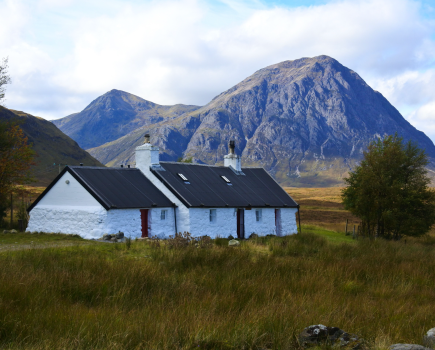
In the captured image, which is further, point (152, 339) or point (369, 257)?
point (369, 257)

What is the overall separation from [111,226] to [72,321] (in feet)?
59.6

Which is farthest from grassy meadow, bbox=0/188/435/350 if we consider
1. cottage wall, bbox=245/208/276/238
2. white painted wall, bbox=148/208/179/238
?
cottage wall, bbox=245/208/276/238

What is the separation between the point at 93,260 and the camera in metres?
11.9

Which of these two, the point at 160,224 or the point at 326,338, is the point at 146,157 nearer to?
the point at 160,224

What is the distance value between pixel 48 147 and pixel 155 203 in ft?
417

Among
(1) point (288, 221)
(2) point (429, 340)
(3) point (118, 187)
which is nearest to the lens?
(2) point (429, 340)

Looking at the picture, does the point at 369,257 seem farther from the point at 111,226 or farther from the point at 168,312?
the point at 111,226

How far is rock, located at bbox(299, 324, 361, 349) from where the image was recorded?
7613 millimetres

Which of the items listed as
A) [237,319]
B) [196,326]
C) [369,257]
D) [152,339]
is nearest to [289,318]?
[237,319]

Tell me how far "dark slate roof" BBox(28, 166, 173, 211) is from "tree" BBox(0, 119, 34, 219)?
3.07 meters

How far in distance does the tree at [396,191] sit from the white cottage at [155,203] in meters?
6.41

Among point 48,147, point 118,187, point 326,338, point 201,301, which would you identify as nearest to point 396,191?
point 118,187

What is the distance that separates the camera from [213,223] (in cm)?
3020

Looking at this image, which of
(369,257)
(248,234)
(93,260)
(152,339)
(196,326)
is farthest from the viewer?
(248,234)
